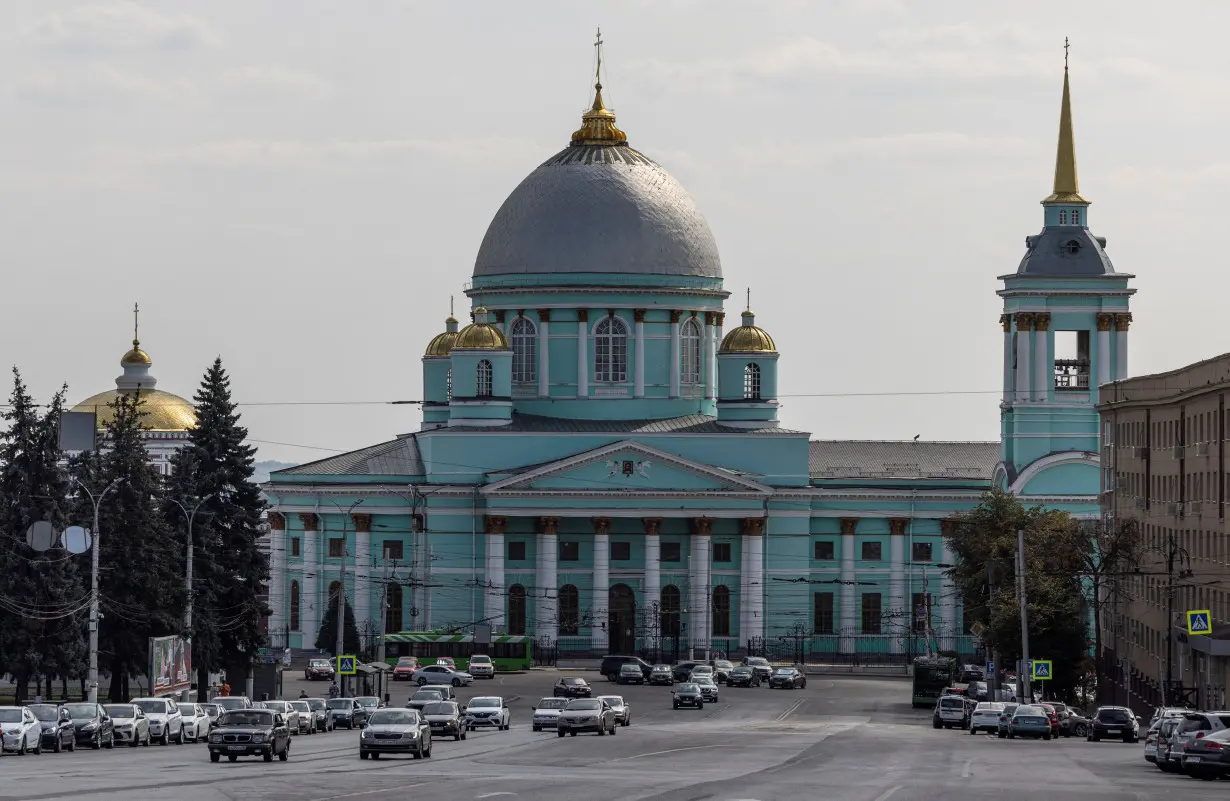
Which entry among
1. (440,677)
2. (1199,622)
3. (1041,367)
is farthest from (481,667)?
(1199,622)

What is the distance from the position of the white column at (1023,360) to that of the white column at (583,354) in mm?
20729

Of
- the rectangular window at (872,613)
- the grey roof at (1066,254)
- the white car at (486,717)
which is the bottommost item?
the white car at (486,717)

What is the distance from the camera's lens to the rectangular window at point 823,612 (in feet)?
424

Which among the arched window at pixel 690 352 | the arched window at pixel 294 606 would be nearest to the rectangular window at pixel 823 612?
the arched window at pixel 690 352

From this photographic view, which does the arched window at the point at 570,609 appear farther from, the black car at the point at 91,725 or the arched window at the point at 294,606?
the black car at the point at 91,725

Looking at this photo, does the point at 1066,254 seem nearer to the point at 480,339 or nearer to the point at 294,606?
the point at 480,339

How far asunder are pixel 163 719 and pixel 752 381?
65.9 meters

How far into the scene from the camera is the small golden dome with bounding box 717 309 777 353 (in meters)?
132

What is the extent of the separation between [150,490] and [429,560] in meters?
38.1

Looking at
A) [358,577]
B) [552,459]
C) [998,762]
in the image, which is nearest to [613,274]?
[552,459]

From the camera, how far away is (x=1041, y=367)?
12594 cm

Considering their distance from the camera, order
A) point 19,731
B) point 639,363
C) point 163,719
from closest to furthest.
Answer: point 19,731
point 163,719
point 639,363

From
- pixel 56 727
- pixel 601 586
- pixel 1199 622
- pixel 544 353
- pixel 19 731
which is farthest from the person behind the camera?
pixel 544 353

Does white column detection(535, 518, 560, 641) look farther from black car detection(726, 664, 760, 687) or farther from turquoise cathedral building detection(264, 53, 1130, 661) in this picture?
black car detection(726, 664, 760, 687)
